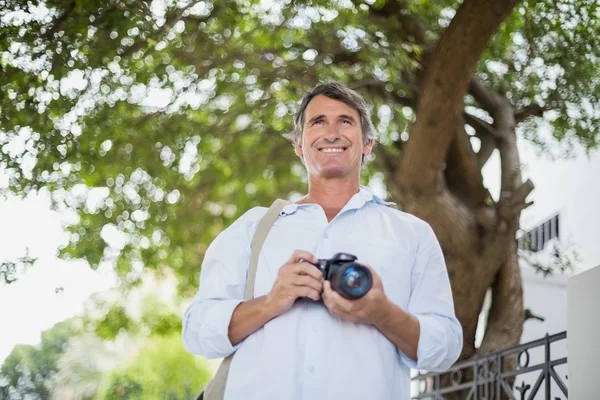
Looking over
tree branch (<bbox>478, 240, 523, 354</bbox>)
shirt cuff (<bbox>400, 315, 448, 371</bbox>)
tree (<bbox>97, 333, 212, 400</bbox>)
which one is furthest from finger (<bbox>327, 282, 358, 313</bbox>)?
tree (<bbox>97, 333, 212, 400</bbox>)

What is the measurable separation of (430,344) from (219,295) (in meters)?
0.63

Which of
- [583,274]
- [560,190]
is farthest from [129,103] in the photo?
[560,190]

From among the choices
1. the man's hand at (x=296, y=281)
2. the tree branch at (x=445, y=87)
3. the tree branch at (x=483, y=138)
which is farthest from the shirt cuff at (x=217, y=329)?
the tree branch at (x=483, y=138)

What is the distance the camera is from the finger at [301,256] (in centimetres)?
242

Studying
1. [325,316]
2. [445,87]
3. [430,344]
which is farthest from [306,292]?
[445,87]

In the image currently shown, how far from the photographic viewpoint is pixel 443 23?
9141 millimetres

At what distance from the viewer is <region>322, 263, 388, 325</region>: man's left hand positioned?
2359 mm

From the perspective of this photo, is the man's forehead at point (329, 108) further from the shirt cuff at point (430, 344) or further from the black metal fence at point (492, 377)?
the black metal fence at point (492, 377)

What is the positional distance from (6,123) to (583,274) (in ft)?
14.6

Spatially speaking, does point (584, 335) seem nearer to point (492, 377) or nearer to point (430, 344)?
point (430, 344)

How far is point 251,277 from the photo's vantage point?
2.65 m

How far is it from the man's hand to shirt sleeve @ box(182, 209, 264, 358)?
18cm

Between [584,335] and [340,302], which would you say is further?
[584,335]

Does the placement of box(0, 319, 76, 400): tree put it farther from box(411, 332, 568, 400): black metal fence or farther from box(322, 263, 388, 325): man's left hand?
box(322, 263, 388, 325): man's left hand
